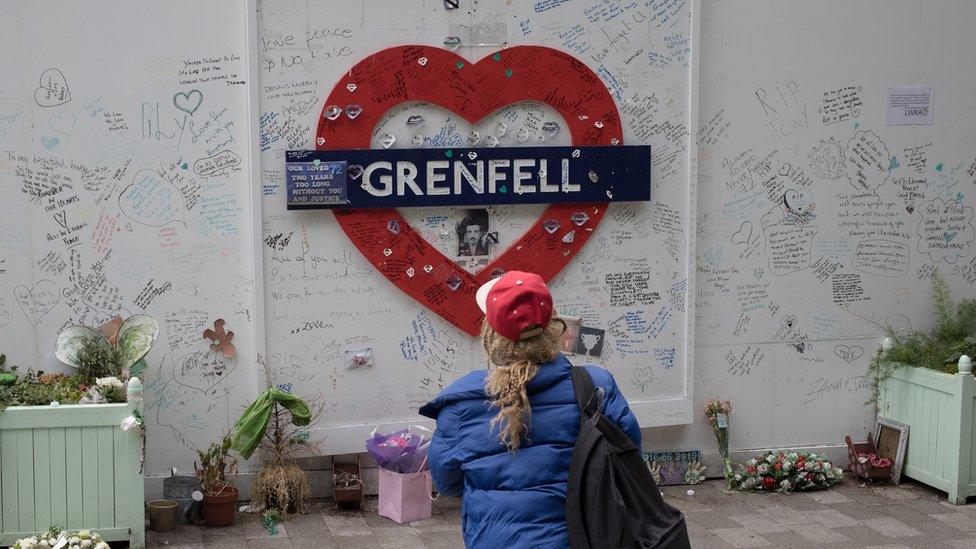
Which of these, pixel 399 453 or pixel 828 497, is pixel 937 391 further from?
pixel 399 453

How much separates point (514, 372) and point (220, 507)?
3.34m

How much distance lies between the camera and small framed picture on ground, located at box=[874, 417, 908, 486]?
7684 millimetres

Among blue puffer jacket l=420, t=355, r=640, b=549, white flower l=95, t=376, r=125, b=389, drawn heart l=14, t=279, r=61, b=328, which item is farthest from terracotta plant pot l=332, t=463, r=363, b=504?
blue puffer jacket l=420, t=355, r=640, b=549

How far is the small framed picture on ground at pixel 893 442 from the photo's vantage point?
25.2 ft

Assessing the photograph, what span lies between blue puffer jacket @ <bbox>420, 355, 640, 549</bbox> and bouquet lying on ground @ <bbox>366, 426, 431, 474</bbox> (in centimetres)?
289

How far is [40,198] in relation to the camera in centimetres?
650

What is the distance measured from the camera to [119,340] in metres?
6.59

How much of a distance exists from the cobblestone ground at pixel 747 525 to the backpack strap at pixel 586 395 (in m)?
2.88

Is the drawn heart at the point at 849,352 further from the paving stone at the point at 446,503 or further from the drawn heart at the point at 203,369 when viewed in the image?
the drawn heart at the point at 203,369

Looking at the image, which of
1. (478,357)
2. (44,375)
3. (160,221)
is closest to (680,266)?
(478,357)

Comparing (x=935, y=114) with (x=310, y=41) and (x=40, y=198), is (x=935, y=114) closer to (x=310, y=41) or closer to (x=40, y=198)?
(x=310, y=41)

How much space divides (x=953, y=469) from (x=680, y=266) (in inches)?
84.0

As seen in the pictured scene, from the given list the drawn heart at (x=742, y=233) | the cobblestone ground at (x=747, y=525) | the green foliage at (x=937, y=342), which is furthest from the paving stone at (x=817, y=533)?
the drawn heart at (x=742, y=233)

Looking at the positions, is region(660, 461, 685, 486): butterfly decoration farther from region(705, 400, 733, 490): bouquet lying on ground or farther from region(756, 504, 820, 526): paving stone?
region(756, 504, 820, 526): paving stone
